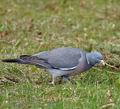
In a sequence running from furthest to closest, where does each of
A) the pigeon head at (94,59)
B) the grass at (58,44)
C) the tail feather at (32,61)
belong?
the pigeon head at (94,59) < the tail feather at (32,61) < the grass at (58,44)

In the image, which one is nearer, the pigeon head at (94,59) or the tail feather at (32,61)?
the tail feather at (32,61)

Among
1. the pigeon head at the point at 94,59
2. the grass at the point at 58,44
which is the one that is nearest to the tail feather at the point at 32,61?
the grass at the point at 58,44

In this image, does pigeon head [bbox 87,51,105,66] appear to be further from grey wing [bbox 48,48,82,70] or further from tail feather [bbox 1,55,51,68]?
tail feather [bbox 1,55,51,68]

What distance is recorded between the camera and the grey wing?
271 inches

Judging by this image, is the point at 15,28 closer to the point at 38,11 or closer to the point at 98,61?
the point at 38,11

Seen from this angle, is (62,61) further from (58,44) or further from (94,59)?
(58,44)

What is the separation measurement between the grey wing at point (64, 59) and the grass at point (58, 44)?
0.66 feet

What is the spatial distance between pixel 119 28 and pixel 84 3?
1.80m

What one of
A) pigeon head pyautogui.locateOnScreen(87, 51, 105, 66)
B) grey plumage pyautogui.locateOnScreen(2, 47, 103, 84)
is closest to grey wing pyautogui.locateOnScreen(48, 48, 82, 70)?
grey plumage pyautogui.locateOnScreen(2, 47, 103, 84)

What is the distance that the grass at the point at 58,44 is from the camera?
6.17 meters

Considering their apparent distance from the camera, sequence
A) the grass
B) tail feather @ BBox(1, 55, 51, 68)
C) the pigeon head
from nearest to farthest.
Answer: the grass → tail feather @ BBox(1, 55, 51, 68) → the pigeon head

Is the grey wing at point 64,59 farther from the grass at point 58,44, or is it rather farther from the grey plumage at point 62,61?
the grass at point 58,44

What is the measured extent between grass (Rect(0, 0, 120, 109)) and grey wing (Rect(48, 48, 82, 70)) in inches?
7.9

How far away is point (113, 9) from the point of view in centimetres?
1155
